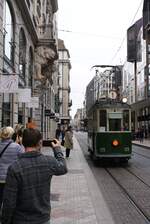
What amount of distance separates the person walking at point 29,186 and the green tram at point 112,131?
1630 centimetres

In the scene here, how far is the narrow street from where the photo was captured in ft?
31.4

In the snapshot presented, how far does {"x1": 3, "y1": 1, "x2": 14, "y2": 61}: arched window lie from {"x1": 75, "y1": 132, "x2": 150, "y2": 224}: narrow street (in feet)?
21.0

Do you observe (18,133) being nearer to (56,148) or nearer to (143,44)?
(56,148)

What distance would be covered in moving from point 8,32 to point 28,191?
1770 cm

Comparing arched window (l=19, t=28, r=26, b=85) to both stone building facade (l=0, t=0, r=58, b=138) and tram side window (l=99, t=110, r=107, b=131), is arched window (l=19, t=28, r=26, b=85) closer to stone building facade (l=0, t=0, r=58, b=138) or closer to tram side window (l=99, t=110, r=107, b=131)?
stone building facade (l=0, t=0, r=58, b=138)

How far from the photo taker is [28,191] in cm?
421

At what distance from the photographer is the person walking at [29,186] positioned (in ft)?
13.6

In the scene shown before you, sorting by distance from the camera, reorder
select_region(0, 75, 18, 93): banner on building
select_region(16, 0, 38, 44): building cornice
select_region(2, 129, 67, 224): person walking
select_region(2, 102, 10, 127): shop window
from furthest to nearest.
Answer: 1. select_region(16, 0, 38, 44): building cornice
2. select_region(2, 102, 10, 127): shop window
3. select_region(0, 75, 18, 93): banner on building
4. select_region(2, 129, 67, 224): person walking

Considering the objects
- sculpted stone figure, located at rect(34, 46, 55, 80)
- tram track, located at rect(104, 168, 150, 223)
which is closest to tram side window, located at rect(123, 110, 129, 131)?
tram track, located at rect(104, 168, 150, 223)

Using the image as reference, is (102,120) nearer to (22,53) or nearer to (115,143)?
(115,143)

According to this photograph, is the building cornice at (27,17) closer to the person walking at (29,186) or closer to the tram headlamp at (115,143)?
the tram headlamp at (115,143)

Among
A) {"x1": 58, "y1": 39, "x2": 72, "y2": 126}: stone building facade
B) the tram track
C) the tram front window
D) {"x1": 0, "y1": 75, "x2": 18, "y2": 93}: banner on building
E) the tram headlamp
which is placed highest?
{"x1": 58, "y1": 39, "x2": 72, "y2": 126}: stone building facade

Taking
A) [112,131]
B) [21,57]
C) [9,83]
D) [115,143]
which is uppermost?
[21,57]

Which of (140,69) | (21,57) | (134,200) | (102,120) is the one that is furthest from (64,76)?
(134,200)
